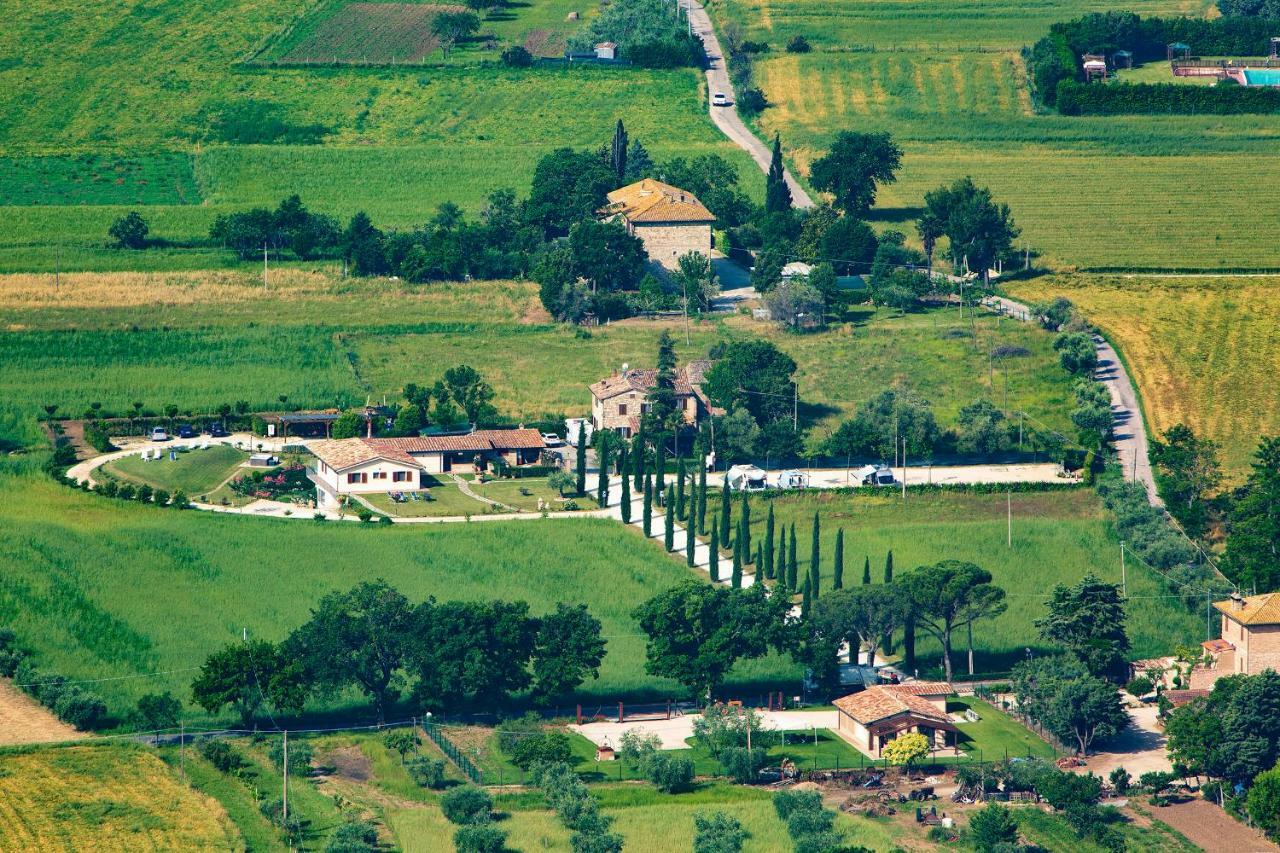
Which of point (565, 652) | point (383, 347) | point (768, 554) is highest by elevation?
point (383, 347)

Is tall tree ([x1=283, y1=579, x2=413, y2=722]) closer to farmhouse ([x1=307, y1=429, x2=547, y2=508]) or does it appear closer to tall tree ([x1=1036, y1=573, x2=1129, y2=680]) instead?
farmhouse ([x1=307, y1=429, x2=547, y2=508])

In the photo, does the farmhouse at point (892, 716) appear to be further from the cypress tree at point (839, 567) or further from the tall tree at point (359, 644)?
the tall tree at point (359, 644)

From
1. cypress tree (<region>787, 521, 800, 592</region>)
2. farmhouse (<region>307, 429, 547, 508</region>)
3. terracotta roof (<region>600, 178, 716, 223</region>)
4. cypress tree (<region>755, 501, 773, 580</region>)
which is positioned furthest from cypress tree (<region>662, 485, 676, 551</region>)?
terracotta roof (<region>600, 178, 716, 223</region>)

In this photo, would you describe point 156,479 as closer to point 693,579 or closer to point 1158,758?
point 693,579

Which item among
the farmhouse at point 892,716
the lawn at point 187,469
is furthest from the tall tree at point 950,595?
the lawn at point 187,469

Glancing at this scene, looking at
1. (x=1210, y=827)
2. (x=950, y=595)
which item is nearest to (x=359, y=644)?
(x=950, y=595)

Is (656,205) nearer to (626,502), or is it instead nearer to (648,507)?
(648,507)

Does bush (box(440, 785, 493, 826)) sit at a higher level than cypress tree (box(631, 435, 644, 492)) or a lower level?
lower
